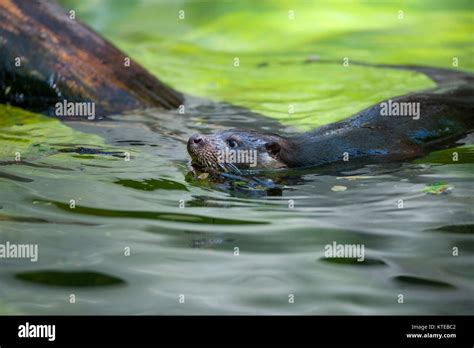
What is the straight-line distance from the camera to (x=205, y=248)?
4.48 m

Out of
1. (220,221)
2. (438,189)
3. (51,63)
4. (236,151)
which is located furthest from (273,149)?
(51,63)

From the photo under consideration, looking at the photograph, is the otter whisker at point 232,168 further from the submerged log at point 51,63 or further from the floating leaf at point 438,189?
the submerged log at point 51,63

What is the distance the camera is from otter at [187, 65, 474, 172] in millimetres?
6500

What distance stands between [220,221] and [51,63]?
3.74 metres

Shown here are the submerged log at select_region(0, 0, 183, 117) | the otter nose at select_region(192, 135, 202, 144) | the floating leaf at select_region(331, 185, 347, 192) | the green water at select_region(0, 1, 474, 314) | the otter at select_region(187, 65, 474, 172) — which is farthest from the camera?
the submerged log at select_region(0, 0, 183, 117)

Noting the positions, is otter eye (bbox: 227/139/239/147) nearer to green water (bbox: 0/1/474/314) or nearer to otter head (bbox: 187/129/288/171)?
otter head (bbox: 187/129/288/171)

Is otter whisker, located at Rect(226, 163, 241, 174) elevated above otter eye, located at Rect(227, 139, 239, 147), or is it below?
below

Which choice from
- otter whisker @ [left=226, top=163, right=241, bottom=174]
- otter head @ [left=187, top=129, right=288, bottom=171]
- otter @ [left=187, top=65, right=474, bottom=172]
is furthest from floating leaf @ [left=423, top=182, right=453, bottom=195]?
otter whisker @ [left=226, top=163, right=241, bottom=174]

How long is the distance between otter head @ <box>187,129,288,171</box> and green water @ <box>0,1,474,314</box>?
211 millimetres

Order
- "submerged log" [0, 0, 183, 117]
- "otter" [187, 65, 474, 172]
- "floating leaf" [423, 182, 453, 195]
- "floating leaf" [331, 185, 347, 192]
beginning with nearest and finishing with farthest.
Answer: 1. "floating leaf" [423, 182, 453, 195]
2. "floating leaf" [331, 185, 347, 192]
3. "otter" [187, 65, 474, 172]
4. "submerged log" [0, 0, 183, 117]

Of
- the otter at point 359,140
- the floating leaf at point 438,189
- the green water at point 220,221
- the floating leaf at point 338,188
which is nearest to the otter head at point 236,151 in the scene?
the otter at point 359,140

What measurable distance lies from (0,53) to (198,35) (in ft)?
16.9

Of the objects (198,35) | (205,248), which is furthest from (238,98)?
(205,248)
